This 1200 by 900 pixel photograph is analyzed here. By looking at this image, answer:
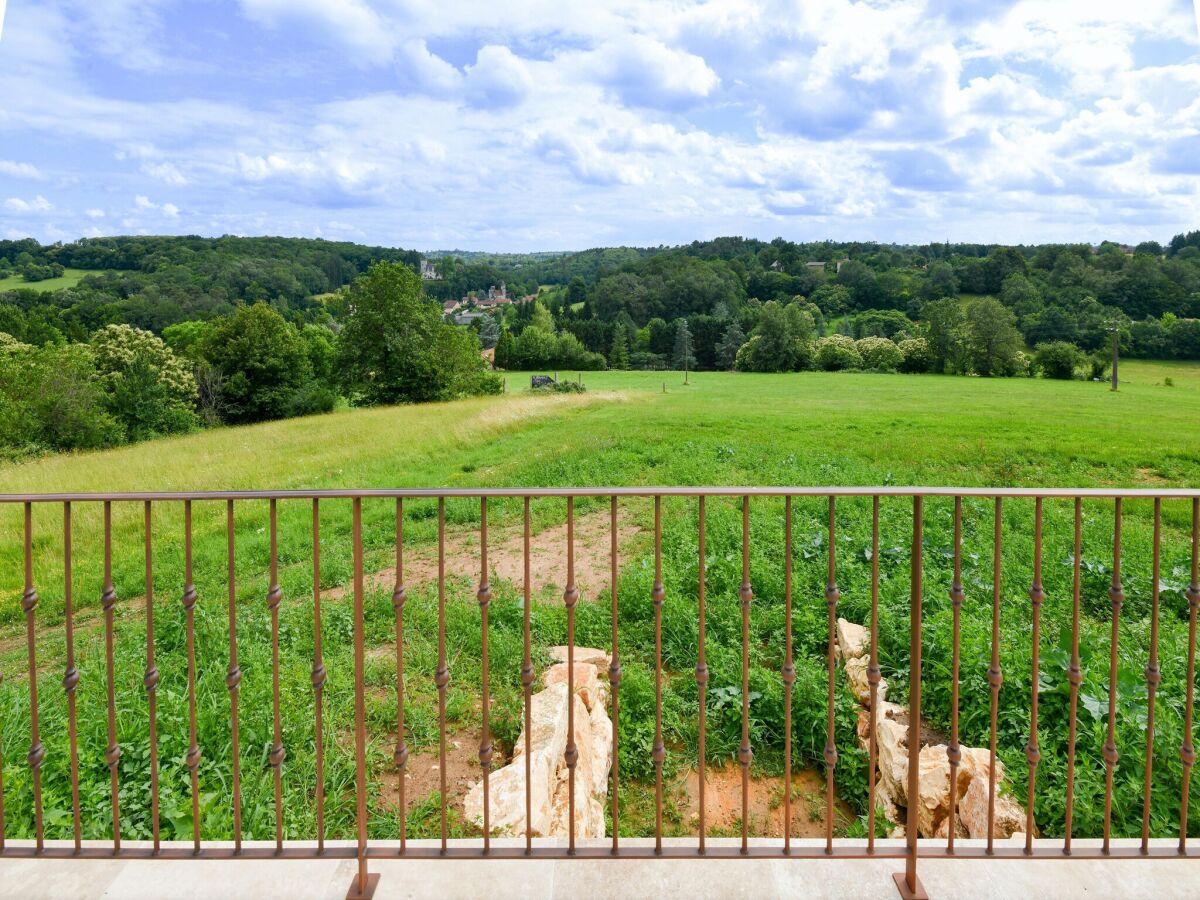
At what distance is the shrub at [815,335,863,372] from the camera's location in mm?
29391

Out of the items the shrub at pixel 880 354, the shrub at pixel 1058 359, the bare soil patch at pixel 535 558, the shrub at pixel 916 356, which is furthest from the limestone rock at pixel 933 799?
the shrub at pixel 880 354

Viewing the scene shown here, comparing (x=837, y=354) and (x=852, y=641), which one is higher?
(x=837, y=354)

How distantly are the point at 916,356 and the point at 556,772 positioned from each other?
27.8 m

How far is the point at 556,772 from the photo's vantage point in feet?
8.43

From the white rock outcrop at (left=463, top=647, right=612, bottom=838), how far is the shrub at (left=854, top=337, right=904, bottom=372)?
26949mm

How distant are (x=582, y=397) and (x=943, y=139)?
9.78m

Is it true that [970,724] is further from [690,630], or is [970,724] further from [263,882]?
[263,882]

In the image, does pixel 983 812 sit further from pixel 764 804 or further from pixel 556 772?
pixel 556 772

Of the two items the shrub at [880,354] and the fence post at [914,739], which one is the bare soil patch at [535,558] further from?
the shrub at [880,354]

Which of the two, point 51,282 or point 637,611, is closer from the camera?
point 637,611

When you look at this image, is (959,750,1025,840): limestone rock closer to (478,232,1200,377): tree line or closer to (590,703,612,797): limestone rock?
(590,703,612,797): limestone rock

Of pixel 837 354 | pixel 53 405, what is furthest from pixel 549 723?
pixel 837 354

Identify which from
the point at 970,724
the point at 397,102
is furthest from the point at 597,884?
the point at 397,102

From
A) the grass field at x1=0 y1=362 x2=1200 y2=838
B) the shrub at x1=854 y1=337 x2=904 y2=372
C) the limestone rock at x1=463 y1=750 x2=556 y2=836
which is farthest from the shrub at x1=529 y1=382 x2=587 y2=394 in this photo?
the limestone rock at x1=463 y1=750 x2=556 y2=836
